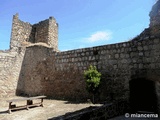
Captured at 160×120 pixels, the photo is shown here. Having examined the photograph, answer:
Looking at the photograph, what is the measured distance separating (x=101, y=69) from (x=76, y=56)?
74.7 inches

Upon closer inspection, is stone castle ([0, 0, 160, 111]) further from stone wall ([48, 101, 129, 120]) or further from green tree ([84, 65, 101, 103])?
stone wall ([48, 101, 129, 120])

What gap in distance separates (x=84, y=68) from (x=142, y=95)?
3407mm

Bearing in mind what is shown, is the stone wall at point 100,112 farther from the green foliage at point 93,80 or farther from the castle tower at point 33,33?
the castle tower at point 33,33

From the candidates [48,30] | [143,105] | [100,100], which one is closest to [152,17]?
[143,105]

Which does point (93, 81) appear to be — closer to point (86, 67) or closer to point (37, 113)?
point (86, 67)

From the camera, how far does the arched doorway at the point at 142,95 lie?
7.14 metres

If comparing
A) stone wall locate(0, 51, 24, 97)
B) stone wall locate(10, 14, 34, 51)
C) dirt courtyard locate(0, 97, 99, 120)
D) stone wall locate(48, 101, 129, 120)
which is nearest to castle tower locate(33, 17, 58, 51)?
stone wall locate(10, 14, 34, 51)

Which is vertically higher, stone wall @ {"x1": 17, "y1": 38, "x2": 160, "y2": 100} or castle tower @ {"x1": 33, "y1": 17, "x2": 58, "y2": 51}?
castle tower @ {"x1": 33, "y1": 17, "x2": 58, "y2": 51}

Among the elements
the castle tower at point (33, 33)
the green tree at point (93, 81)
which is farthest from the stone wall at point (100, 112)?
the castle tower at point (33, 33)

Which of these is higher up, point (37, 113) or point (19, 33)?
point (19, 33)

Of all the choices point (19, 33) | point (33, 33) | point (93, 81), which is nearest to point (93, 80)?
point (93, 81)

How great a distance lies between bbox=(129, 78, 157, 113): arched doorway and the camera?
7.14m

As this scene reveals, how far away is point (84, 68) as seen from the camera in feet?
29.3

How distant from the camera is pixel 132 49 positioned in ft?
24.5
